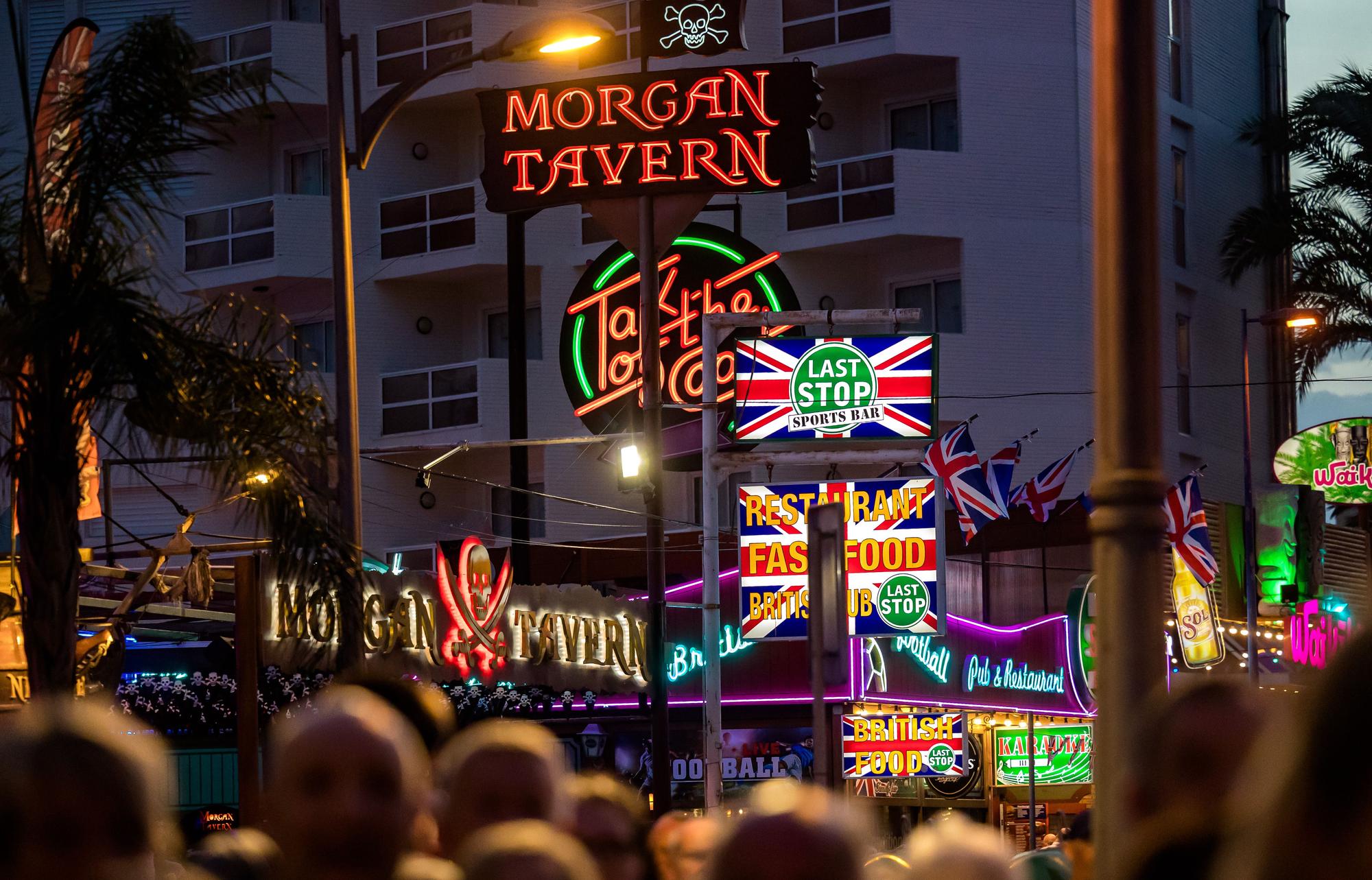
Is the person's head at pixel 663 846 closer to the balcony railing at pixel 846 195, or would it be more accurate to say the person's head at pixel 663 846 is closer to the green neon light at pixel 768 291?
the green neon light at pixel 768 291

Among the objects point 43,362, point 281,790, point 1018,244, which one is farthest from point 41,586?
point 1018,244

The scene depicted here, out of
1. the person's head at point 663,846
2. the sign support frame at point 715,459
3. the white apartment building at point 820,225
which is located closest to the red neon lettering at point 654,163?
the sign support frame at point 715,459

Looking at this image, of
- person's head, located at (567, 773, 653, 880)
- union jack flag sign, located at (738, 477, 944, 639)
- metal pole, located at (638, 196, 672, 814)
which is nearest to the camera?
person's head, located at (567, 773, 653, 880)

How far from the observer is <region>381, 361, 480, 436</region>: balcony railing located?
117ft

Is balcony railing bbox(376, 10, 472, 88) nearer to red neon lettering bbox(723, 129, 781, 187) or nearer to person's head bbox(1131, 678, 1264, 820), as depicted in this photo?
red neon lettering bbox(723, 129, 781, 187)

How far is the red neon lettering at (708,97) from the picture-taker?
27.7 m

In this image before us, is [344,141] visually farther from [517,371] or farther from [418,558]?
[418,558]

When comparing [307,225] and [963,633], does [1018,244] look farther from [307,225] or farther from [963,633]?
[307,225]

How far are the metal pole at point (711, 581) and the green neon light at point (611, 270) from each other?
8.51m

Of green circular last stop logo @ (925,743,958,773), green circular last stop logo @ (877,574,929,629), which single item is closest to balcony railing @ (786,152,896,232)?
green circular last stop logo @ (925,743,958,773)

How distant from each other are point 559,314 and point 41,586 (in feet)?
85.2

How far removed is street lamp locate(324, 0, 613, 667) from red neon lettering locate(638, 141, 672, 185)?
9.13 meters

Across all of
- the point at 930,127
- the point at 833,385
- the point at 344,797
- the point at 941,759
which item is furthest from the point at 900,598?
the point at 344,797

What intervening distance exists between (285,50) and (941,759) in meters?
19.7
